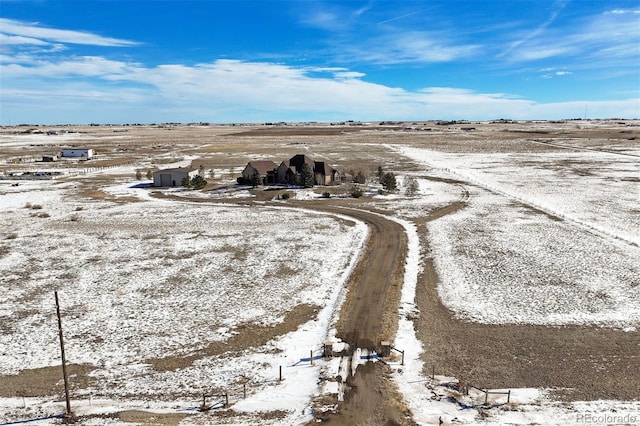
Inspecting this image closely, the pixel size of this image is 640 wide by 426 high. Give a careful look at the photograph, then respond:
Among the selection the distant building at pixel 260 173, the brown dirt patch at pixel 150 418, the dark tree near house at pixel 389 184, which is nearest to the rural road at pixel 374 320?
the brown dirt patch at pixel 150 418

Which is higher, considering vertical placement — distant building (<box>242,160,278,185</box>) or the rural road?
distant building (<box>242,160,278,185</box>)

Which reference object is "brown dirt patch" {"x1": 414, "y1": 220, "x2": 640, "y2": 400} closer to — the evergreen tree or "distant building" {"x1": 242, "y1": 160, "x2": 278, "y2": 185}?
the evergreen tree

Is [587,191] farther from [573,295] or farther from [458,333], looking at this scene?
[458,333]

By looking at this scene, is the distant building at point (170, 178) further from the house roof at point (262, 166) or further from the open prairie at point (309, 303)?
the open prairie at point (309, 303)

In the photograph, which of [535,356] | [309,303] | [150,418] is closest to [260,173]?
[309,303]

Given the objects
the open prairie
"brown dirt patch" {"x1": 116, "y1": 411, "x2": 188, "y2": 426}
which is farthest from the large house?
"brown dirt patch" {"x1": 116, "y1": 411, "x2": 188, "y2": 426}

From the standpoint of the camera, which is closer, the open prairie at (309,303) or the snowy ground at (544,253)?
the open prairie at (309,303)

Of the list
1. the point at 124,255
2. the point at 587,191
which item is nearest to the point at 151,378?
the point at 124,255
